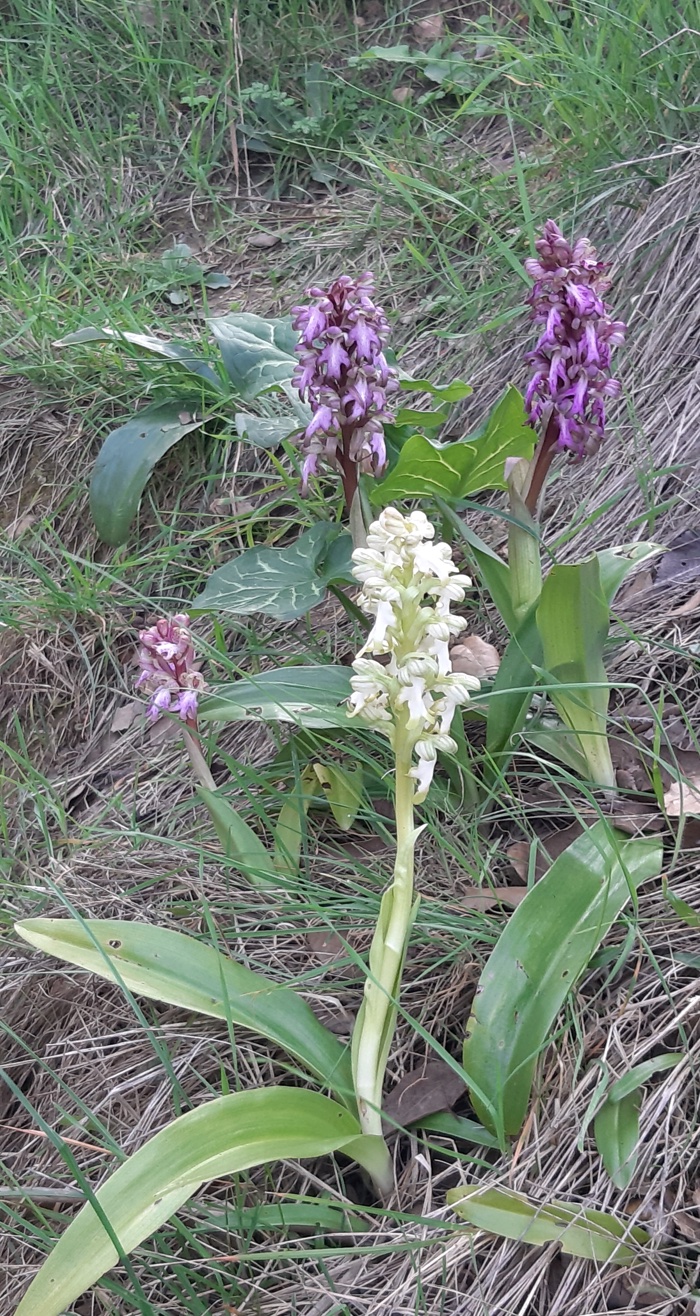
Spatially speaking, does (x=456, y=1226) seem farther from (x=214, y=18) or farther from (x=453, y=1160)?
(x=214, y=18)

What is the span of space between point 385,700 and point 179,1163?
599 mm

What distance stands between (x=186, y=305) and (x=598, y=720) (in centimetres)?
217

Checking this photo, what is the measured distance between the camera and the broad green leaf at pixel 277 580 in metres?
1.80

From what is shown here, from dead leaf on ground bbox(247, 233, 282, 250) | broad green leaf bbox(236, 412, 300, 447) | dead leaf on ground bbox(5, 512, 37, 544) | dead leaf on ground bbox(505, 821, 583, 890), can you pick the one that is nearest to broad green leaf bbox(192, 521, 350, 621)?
broad green leaf bbox(236, 412, 300, 447)

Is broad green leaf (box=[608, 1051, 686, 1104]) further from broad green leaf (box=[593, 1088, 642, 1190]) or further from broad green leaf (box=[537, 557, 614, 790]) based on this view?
broad green leaf (box=[537, 557, 614, 790])

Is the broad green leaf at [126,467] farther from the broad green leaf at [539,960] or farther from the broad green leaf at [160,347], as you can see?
the broad green leaf at [539,960]

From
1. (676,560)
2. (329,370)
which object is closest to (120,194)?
(329,370)

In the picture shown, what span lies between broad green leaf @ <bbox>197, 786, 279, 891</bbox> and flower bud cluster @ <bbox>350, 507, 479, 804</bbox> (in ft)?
1.50

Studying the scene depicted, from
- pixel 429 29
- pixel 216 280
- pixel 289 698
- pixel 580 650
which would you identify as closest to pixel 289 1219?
pixel 289 698

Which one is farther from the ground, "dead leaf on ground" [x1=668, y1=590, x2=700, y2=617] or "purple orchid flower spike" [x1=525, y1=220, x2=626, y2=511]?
"purple orchid flower spike" [x1=525, y1=220, x2=626, y2=511]

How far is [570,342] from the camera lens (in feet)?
5.89

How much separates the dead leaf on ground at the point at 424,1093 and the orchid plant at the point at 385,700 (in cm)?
6

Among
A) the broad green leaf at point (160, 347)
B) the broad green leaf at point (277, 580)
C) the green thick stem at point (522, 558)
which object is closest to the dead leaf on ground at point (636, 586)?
the green thick stem at point (522, 558)

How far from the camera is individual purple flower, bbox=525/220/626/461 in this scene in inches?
68.9
